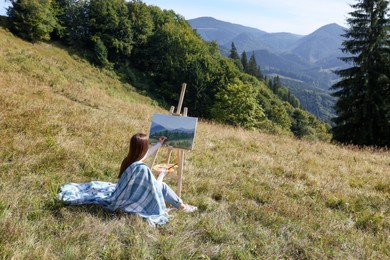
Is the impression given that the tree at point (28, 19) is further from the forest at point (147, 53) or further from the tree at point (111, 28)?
the tree at point (111, 28)

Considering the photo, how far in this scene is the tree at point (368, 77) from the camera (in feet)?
70.9

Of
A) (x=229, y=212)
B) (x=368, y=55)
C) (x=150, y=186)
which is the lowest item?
(x=229, y=212)

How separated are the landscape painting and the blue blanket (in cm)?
122

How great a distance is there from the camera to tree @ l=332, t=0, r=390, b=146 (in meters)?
21.6

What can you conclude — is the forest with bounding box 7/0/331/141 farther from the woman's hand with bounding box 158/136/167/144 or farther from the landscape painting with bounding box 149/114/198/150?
the woman's hand with bounding box 158/136/167/144

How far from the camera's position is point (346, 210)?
6.20 m

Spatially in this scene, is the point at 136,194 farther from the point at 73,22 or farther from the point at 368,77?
the point at 73,22

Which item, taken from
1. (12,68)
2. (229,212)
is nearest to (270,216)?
(229,212)

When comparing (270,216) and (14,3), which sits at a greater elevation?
(14,3)

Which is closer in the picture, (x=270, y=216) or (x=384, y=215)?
(x=270, y=216)

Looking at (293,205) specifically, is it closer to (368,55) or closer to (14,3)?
(368,55)

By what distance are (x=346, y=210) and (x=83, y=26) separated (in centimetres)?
5813

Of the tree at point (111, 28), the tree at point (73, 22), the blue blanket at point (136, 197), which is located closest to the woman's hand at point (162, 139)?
the blue blanket at point (136, 197)

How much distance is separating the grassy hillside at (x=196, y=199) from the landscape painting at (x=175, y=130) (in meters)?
1.13
